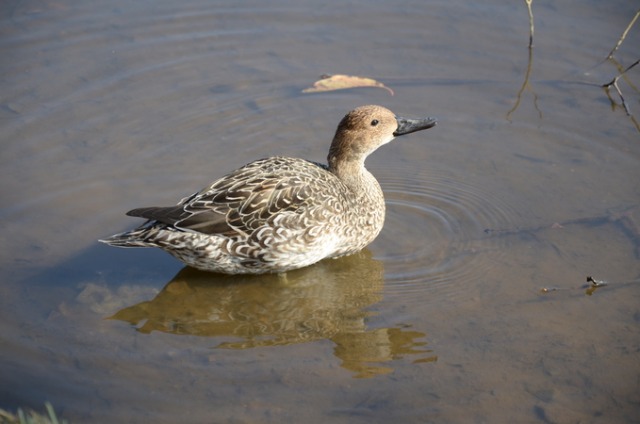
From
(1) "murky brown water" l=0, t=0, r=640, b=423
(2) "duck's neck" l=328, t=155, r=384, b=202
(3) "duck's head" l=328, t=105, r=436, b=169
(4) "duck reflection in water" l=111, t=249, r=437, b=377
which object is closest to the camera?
(1) "murky brown water" l=0, t=0, r=640, b=423

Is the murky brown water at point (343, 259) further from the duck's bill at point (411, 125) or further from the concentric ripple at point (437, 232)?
the duck's bill at point (411, 125)

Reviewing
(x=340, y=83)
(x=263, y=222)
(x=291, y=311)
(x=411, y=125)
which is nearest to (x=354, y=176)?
(x=411, y=125)

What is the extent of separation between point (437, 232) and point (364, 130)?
111 centimetres

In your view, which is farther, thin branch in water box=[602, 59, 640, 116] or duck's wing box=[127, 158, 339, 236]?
thin branch in water box=[602, 59, 640, 116]

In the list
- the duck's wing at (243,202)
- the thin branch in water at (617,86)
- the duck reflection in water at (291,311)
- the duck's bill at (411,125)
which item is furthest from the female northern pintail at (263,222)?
the thin branch in water at (617,86)

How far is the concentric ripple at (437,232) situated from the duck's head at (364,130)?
0.70 m

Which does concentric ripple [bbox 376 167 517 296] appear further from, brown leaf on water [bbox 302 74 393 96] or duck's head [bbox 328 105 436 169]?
brown leaf on water [bbox 302 74 393 96]

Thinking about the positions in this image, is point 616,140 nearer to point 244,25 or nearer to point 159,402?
point 244,25

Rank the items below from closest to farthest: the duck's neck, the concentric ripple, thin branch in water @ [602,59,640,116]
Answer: the concentric ripple < the duck's neck < thin branch in water @ [602,59,640,116]

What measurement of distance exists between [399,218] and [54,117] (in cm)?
386

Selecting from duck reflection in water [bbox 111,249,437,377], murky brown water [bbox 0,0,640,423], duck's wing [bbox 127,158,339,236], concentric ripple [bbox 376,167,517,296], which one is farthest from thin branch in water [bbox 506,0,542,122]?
duck's wing [bbox 127,158,339,236]

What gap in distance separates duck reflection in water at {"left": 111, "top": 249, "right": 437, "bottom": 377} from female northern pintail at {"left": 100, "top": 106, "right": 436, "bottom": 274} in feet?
0.52

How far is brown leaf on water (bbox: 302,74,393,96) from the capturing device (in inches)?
375

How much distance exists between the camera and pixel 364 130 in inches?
298
